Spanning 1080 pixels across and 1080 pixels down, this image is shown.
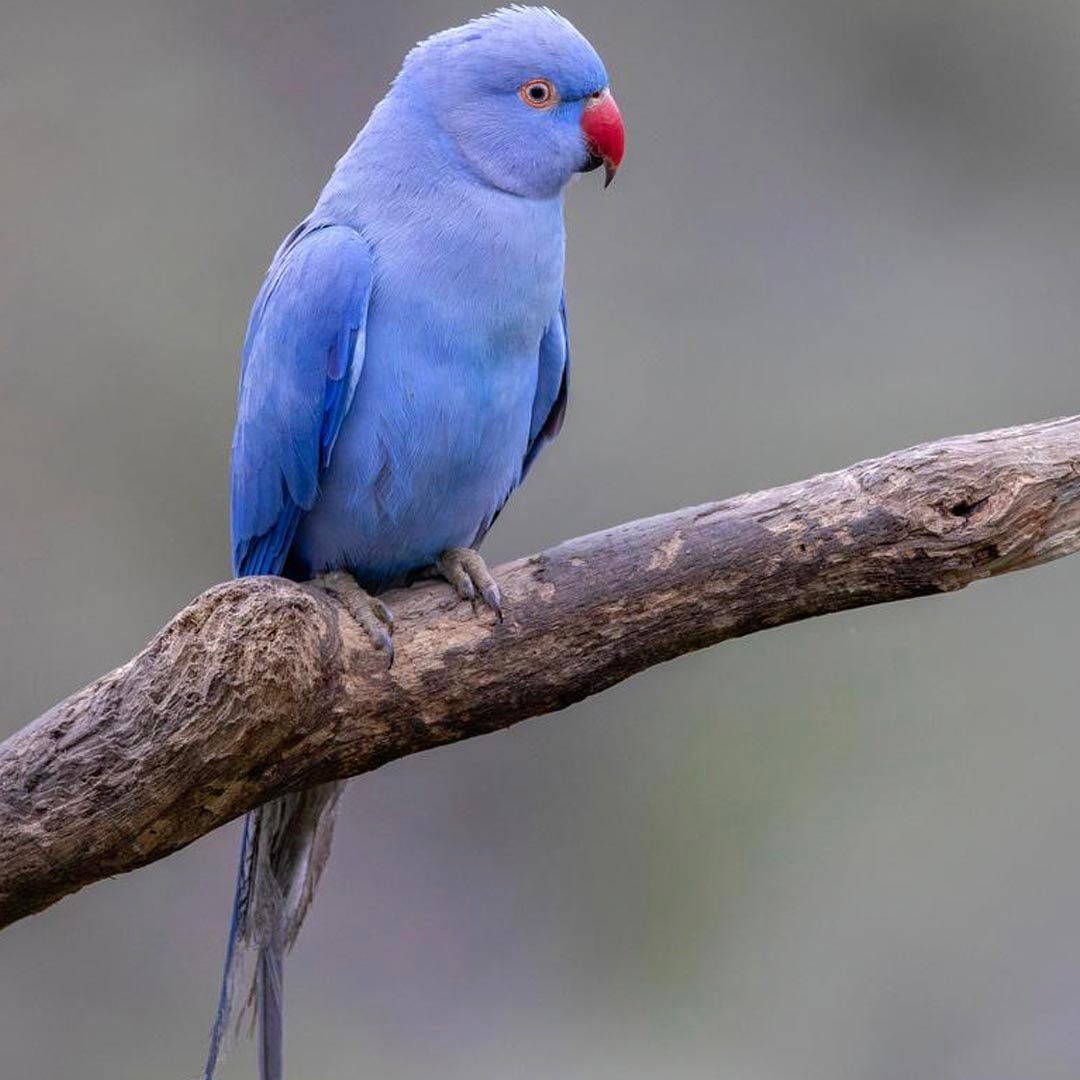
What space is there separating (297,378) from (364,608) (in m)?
0.46

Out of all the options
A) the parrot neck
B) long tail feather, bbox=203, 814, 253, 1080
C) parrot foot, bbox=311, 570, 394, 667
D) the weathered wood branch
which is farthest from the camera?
the parrot neck

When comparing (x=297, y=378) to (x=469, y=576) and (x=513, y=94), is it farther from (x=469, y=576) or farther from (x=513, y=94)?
(x=513, y=94)

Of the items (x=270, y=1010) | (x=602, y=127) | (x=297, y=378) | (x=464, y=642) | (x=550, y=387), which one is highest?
(x=602, y=127)

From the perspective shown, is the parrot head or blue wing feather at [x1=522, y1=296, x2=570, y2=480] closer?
the parrot head

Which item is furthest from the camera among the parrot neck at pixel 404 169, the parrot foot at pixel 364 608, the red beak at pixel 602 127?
the red beak at pixel 602 127

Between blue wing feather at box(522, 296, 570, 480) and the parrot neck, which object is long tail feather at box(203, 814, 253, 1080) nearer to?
blue wing feather at box(522, 296, 570, 480)

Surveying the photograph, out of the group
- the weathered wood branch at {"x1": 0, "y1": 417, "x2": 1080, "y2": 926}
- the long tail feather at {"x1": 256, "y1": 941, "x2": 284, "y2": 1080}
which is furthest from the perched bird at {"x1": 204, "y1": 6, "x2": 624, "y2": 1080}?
the weathered wood branch at {"x1": 0, "y1": 417, "x2": 1080, "y2": 926}

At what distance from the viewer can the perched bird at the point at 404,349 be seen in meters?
2.53

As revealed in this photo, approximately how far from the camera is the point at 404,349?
8.30 feet

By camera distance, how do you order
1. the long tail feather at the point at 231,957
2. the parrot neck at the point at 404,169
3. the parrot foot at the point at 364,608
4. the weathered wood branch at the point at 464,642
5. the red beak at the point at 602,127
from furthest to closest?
the red beak at the point at 602,127 < the parrot neck at the point at 404,169 < the long tail feather at the point at 231,957 < the parrot foot at the point at 364,608 < the weathered wood branch at the point at 464,642

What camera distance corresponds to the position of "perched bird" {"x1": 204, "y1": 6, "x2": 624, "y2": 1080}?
2.53m

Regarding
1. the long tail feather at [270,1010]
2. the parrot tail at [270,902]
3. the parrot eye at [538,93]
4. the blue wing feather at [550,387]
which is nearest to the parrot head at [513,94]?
the parrot eye at [538,93]

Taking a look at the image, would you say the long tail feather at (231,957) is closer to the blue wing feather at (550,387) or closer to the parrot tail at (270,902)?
the parrot tail at (270,902)

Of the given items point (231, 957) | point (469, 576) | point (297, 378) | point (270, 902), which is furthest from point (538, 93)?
point (231, 957)
